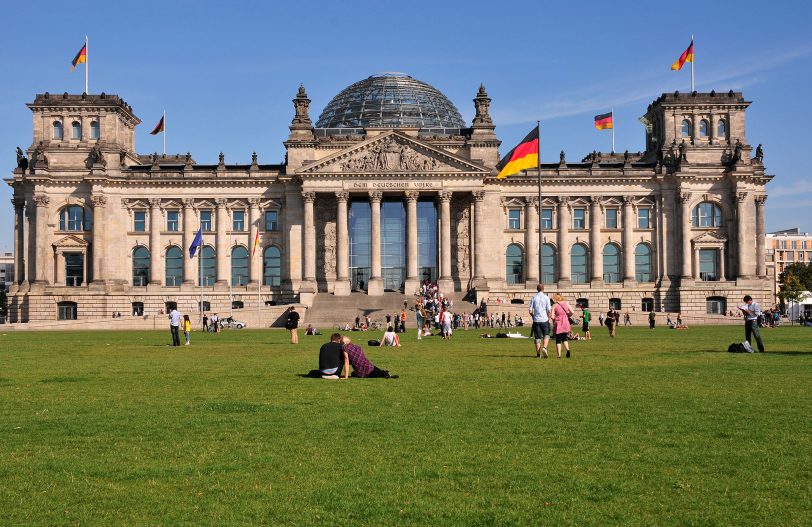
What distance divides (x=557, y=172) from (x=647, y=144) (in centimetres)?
1763

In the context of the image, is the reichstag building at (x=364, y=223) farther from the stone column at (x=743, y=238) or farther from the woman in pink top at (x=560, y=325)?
the woman in pink top at (x=560, y=325)

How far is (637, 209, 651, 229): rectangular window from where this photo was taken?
101875mm

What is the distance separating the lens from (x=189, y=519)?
403 inches

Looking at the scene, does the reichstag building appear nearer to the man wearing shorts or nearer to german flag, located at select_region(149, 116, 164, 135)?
german flag, located at select_region(149, 116, 164, 135)

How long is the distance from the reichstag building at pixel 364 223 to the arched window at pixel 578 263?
16cm

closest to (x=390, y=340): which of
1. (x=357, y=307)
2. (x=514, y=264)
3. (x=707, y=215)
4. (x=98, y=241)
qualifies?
(x=357, y=307)

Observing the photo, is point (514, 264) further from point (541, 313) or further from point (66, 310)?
point (541, 313)

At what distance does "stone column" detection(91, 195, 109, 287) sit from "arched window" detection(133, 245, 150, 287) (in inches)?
141

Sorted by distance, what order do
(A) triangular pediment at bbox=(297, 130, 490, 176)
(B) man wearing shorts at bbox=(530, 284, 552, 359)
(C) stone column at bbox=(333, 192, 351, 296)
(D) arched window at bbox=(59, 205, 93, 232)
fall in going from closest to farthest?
(B) man wearing shorts at bbox=(530, 284, 552, 359)
(A) triangular pediment at bbox=(297, 130, 490, 176)
(C) stone column at bbox=(333, 192, 351, 296)
(D) arched window at bbox=(59, 205, 93, 232)

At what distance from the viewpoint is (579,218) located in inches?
4018

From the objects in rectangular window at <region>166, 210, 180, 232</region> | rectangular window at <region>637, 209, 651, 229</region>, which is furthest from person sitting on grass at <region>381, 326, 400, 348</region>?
rectangular window at <region>637, 209, 651, 229</region>


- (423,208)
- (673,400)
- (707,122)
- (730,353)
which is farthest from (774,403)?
(707,122)

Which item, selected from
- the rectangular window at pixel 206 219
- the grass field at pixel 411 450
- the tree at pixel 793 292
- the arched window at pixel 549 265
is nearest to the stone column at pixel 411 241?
the arched window at pixel 549 265

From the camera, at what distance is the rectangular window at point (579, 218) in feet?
335
